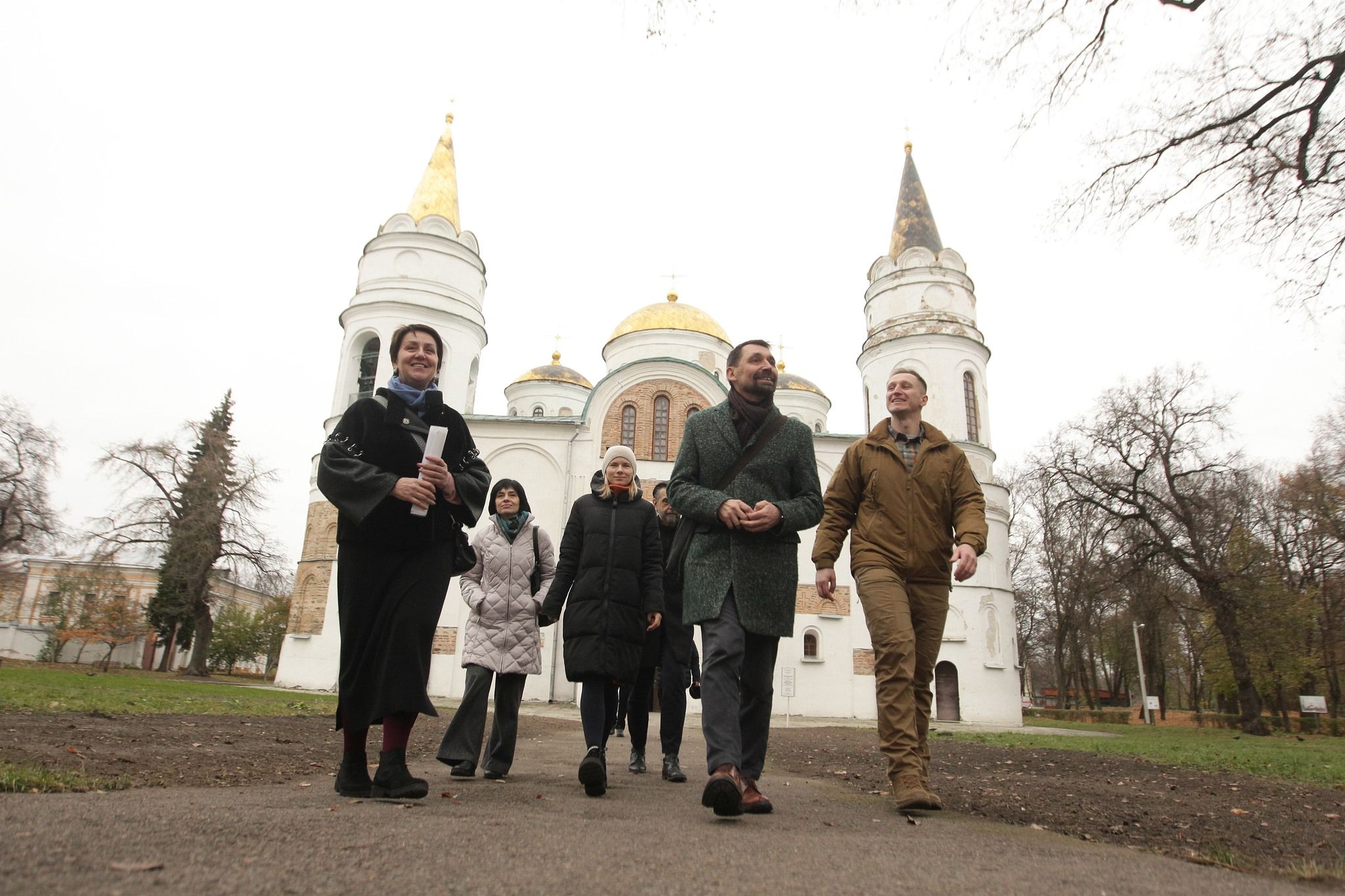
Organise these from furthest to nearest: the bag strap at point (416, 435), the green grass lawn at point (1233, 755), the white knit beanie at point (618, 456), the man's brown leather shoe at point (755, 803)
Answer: the green grass lawn at point (1233, 755) < the white knit beanie at point (618, 456) < the bag strap at point (416, 435) < the man's brown leather shoe at point (755, 803)

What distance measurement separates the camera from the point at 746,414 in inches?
189

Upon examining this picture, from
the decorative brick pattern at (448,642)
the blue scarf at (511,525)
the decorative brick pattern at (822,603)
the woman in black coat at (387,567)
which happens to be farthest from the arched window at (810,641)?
the woman in black coat at (387,567)

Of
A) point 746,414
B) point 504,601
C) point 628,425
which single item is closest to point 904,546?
point 746,414

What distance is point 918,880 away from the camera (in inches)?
104

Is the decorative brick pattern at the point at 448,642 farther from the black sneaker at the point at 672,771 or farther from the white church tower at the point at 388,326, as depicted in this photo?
the black sneaker at the point at 672,771

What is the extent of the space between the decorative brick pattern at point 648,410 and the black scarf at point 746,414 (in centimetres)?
2177

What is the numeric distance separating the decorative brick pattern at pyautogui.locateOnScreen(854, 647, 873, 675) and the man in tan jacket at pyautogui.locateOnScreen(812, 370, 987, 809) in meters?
21.2

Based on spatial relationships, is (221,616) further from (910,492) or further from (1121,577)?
(910,492)

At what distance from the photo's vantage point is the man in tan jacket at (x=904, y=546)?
4531mm

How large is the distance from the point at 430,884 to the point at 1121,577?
24.5 m

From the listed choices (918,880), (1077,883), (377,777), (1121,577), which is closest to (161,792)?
(377,777)

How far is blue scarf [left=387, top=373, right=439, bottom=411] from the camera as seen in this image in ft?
14.1

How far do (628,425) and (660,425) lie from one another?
978 millimetres

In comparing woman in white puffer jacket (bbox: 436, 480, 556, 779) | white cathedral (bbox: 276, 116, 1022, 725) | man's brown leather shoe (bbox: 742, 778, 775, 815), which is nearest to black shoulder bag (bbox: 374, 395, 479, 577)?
woman in white puffer jacket (bbox: 436, 480, 556, 779)
